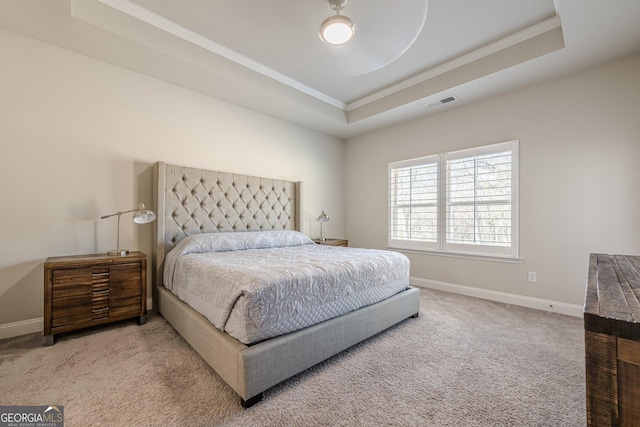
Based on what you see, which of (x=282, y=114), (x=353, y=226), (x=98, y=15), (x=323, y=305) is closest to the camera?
(x=323, y=305)

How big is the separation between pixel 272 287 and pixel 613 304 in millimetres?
1437

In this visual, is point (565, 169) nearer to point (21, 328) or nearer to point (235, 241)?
point (235, 241)

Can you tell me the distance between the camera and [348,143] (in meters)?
5.37

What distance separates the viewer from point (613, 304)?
2.54ft

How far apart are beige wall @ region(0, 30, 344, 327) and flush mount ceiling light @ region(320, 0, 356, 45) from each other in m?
2.06

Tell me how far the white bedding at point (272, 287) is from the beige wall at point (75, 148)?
34.7 inches

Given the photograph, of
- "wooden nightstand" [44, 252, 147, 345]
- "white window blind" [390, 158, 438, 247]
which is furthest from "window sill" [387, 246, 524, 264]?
"wooden nightstand" [44, 252, 147, 345]

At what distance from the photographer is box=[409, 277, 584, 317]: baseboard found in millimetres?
2963

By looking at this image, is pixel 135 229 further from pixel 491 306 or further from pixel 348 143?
pixel 491 306

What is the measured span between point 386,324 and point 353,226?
2.87m

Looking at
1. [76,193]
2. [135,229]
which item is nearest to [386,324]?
[135,229]

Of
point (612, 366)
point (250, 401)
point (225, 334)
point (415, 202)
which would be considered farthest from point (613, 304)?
point (415, 202)

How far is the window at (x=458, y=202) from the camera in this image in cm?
341

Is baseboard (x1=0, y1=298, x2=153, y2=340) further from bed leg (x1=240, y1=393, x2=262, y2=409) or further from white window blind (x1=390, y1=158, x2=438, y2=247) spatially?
white window blind (x1=390, y1=158, x2=438, y2=247)
